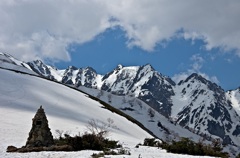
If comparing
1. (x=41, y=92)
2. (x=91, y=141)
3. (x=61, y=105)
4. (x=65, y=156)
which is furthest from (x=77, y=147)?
(x=41, y=92)

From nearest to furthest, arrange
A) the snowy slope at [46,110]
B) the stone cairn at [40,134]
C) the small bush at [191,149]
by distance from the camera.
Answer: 1. the small bush at [191,149]
2. the stone cairn at [40,134]
3. the snowy slope at [46,110]

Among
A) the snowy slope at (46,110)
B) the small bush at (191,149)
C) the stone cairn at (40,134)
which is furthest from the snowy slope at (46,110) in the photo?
the small bush at (191,149)

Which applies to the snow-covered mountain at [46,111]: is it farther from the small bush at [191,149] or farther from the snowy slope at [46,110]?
the small bush at [191,149]

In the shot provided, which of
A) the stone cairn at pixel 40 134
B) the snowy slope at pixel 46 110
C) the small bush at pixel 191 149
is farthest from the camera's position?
the snowy slope at pixel 46 110

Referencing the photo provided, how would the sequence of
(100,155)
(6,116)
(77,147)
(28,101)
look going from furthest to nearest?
(28,101) → (6,116) → (77,147) → (100,155)

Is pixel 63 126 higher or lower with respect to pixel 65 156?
higher

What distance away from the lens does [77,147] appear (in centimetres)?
2944

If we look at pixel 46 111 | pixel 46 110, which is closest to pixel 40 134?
pixel 46 111

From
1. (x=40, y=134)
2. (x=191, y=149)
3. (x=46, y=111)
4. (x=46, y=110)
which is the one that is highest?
(x=46, y=110)

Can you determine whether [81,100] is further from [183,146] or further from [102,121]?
[183,146]

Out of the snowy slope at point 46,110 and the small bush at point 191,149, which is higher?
the snowy slope at point 46,110

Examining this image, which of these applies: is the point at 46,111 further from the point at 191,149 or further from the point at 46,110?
the point at 191,149

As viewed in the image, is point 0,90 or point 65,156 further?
point 0,90

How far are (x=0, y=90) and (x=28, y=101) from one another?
7579 millimetres
